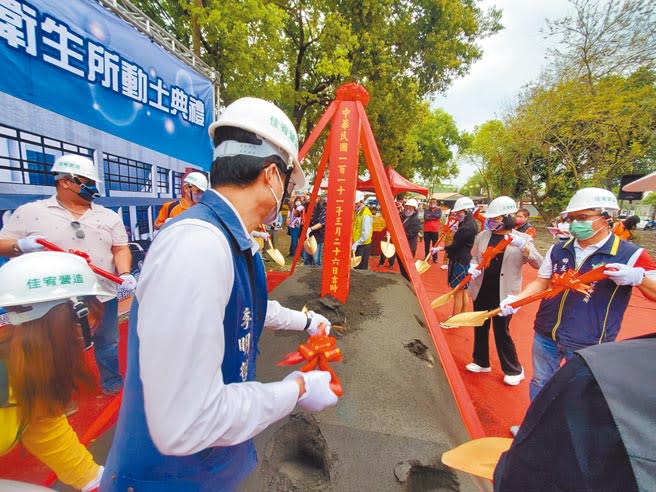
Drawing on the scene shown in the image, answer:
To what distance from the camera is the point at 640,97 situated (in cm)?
1003

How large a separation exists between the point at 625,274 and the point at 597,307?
30cm

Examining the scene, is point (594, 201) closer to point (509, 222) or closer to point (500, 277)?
point (509, 222)

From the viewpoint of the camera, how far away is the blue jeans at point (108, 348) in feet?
8.09

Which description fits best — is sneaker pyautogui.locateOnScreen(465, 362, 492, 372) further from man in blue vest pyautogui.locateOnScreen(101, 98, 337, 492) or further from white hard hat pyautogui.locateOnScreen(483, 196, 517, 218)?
man in blue vest pyautogui.locateOnScreen(101, 98, 337, 492)

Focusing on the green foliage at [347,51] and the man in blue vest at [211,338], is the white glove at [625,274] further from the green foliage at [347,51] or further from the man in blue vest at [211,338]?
the green foliage at [347,51]

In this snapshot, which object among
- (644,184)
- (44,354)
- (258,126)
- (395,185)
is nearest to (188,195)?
(44,354)

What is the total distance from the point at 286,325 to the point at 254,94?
21.2ft

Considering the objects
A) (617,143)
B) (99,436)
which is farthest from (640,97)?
(99,436)

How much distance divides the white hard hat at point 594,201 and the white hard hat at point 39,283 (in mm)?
2924

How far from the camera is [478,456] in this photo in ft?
3.17

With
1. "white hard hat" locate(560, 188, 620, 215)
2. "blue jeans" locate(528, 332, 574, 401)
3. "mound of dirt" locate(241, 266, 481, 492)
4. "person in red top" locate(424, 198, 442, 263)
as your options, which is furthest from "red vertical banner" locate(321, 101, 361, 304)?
"person in red top" locate(424, 198, 442, 263)

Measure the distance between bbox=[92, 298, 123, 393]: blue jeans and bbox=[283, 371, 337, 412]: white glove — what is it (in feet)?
7.59

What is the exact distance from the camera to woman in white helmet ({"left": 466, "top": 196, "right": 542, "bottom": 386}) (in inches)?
115

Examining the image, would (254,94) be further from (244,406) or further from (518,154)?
(518,154)
